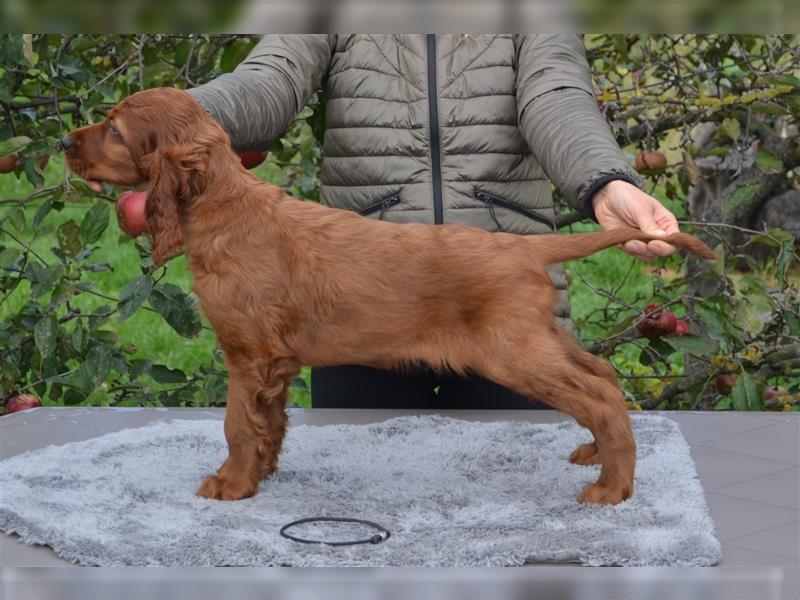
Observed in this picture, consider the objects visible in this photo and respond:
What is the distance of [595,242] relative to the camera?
5.80 ft

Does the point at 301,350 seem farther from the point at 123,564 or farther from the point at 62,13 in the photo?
the point at 62,13

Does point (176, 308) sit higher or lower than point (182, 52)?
lower

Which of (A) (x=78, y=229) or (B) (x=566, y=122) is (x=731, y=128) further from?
(A) (x=78, y=229)

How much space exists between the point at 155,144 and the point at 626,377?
2510 millimetres

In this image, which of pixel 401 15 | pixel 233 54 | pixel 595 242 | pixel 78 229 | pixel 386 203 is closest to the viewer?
pixel 401 15

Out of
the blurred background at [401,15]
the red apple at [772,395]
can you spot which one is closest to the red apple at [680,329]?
the red apple at [772,395]

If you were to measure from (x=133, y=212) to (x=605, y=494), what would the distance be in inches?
42.9

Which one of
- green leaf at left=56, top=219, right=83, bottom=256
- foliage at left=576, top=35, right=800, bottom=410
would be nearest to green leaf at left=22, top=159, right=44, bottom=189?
green leaf at left=56, top=219, right=83, bottom=256

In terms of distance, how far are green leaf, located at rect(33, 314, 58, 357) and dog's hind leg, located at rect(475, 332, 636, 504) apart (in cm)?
192

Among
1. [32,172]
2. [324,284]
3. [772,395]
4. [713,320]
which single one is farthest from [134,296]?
[772,395]

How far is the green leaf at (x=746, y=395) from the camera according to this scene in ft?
10.5

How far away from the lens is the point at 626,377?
3.83 metres

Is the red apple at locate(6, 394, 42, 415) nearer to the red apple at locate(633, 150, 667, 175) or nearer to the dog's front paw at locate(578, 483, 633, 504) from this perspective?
the dog's front paw at locate(578, 483, 633, 504)

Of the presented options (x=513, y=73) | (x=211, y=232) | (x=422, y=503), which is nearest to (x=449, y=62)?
(x=513, y=73)
